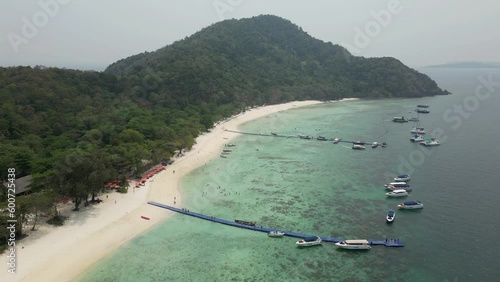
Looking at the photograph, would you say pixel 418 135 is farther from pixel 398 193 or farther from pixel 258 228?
pixel 258 228

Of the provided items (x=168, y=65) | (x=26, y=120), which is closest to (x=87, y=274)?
(x=26, y=120)

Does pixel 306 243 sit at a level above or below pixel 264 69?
below

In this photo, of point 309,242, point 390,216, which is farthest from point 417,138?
point 309,242

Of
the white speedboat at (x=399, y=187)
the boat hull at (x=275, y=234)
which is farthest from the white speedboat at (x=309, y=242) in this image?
the white speedboat at (x=399, y=187)

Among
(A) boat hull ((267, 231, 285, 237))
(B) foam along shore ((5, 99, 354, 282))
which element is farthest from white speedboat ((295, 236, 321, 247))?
(B) foam along shore ((5, 99, 354, 282))

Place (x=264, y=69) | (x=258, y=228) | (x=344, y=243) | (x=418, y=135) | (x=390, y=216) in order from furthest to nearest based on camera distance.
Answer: (x=264, y=69), (x=418, y=135), (x=390, y=216), (x=258, y=228), (x=344, y=243)

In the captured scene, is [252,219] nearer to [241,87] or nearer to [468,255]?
[468,255]
